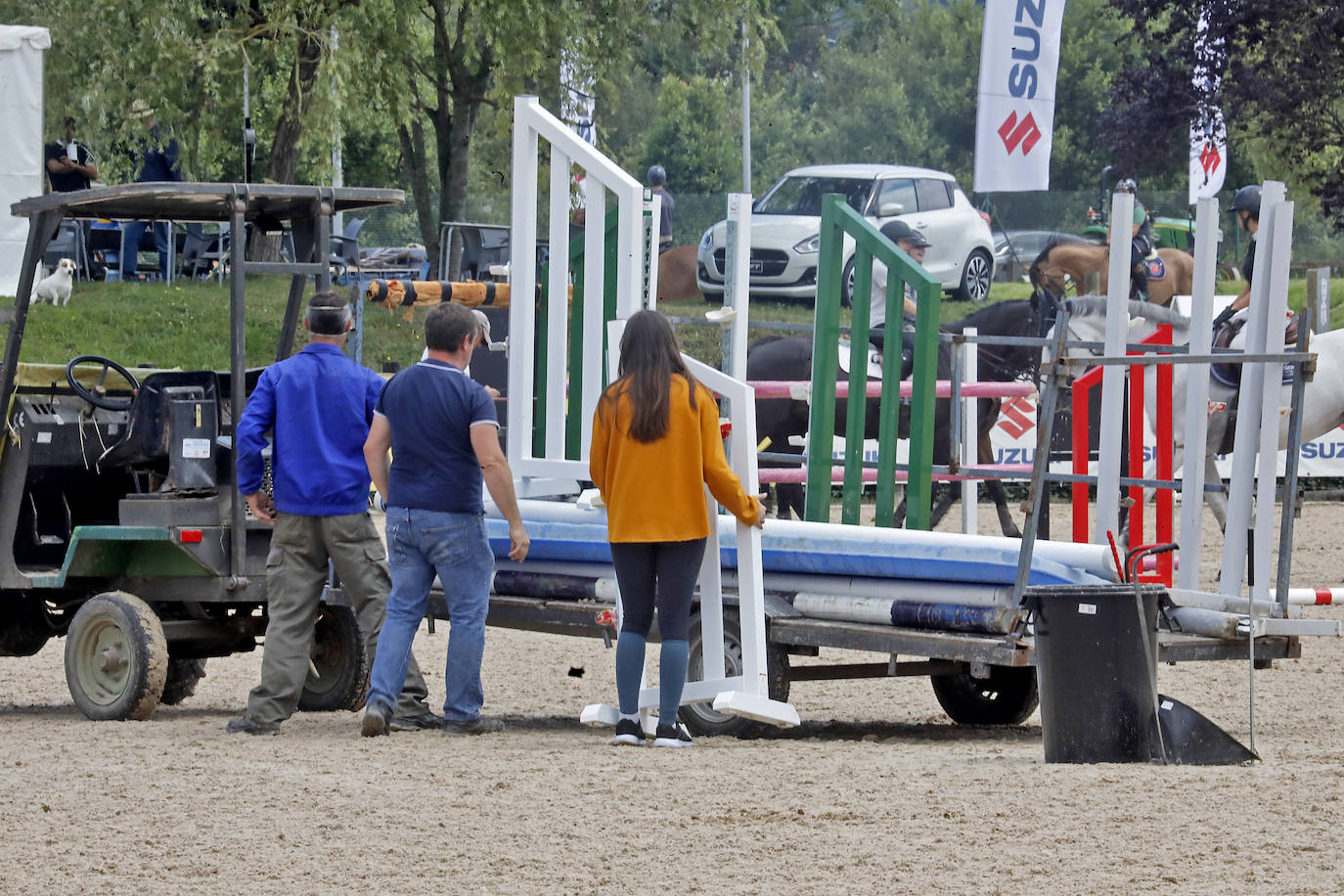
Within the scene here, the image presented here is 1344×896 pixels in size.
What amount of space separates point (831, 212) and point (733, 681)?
2138 millimetres

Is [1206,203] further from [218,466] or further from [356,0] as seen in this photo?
[356,0]

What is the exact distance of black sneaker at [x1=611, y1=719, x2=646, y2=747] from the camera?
6738mm

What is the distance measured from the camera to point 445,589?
6984 mm

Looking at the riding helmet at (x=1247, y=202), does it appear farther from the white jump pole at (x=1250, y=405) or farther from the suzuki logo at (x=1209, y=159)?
the suzuki logo at (x=1209, y=159)

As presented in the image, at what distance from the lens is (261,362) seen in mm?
20344

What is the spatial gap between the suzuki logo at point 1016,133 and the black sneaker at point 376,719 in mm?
15911

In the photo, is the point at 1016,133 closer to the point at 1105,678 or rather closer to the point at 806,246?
the point at 806,246

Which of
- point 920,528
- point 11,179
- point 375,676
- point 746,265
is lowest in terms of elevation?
point 375,676

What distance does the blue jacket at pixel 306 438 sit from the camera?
7.07m

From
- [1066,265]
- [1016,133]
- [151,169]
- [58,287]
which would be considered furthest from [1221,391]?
[58,287]

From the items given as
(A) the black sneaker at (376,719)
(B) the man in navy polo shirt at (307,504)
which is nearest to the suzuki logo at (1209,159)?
(B) the man in navy polo shirt at (307,504)

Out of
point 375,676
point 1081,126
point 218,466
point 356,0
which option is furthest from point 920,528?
point 1081,126

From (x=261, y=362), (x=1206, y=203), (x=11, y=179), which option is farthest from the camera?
(x=261, y=362)

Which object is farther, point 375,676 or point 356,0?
point 356,0
